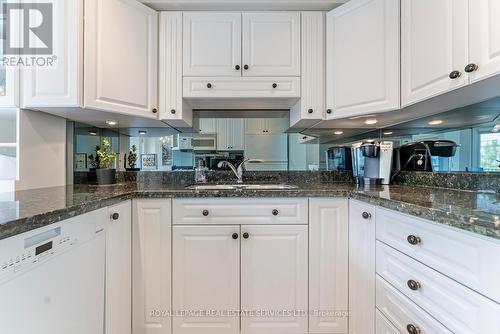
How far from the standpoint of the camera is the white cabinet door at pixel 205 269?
142 centimetres

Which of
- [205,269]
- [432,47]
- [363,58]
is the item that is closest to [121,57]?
[205,269]

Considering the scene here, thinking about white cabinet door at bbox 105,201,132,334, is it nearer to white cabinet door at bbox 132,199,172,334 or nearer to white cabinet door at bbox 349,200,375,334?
white cabinet door at bbox 132,199,172,334

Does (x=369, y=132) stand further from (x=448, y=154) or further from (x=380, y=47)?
(x=380, y=47)

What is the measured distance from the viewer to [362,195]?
1.27 metres

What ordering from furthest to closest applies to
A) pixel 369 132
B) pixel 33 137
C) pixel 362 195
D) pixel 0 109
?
pixel 369 132, pixel 33 137, pixel 0 109, pixel 362 195

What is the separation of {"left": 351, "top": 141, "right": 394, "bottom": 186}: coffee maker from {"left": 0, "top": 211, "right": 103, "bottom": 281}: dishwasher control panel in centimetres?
163

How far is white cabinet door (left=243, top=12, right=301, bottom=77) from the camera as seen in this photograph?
166 cm

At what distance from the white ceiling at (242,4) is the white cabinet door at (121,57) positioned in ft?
0.32

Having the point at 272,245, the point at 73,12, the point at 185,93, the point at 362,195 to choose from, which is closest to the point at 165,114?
the point at 185,93

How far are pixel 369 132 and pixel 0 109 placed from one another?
2.45 m

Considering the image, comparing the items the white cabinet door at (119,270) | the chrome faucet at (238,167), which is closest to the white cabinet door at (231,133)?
the chrome faucet at (238,167)

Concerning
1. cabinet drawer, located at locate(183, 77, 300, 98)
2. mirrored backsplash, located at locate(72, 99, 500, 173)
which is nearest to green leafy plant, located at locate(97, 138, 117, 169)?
mirrored backsplash, located at locate(72, 99, 500, 173)

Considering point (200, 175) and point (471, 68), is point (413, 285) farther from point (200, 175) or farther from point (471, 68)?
point (200, 175)

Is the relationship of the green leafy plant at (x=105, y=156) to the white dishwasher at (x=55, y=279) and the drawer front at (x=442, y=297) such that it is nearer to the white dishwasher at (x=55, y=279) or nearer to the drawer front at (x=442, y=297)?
the white dishwasher at (x=55, y=279)
